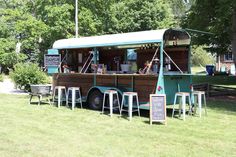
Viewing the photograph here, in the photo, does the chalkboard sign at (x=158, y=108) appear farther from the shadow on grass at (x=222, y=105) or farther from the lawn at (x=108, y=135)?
the shadow on grass at (x=222, y=105)

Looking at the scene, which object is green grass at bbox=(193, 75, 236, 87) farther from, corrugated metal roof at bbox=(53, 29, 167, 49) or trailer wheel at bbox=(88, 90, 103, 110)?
trailer wheel at bbox=(88, 90, 103, 110)

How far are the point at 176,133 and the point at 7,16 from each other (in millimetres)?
31057

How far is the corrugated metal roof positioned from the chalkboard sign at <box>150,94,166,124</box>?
1.76 meters

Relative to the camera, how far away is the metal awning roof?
40.9ft

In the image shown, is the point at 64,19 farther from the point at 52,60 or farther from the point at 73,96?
the point at 73,96

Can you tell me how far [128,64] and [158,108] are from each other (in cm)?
348

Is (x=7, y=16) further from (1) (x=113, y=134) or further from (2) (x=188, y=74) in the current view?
(1) (x=113, y=134)

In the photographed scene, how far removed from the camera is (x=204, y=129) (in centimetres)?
1059

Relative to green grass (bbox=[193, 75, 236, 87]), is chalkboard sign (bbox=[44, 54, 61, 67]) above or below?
above

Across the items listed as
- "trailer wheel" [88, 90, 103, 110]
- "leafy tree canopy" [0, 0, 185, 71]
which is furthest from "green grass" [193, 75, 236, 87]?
"trailer wheel" [88, 90, 103, 110]

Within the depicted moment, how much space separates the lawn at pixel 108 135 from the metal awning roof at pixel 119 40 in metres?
2.32

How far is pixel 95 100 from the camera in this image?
579 inches

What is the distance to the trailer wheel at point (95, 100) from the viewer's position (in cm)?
1449

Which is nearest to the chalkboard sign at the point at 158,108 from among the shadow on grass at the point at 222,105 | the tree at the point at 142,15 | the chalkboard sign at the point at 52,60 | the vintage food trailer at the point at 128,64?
the vintage food trailer at the point at 128,64
